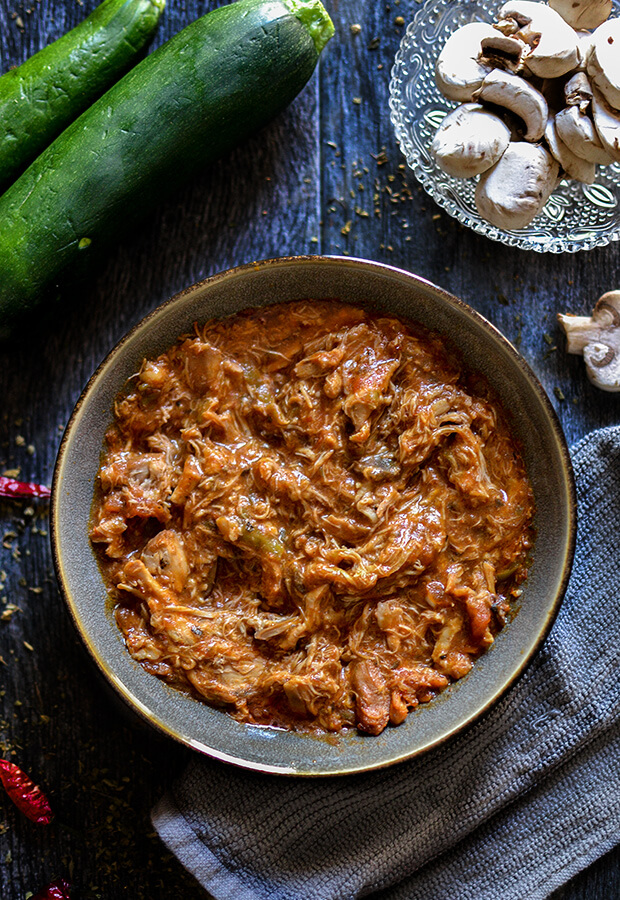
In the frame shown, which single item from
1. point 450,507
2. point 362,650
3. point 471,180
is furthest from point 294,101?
point 362,650

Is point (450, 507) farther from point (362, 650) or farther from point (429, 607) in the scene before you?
point (362, 650)

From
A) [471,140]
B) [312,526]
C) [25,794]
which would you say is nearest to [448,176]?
[471,140]

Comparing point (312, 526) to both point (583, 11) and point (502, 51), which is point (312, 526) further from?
point (583, 11)

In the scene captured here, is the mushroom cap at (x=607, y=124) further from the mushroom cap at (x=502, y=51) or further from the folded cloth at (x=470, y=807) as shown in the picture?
the folded cloth at (x=470, y=807)

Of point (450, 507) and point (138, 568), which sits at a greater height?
point (138, 568)

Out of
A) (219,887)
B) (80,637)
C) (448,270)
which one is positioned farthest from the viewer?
(448,270)

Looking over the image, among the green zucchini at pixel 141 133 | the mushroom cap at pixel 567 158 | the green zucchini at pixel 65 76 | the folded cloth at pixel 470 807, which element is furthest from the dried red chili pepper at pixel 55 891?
the mushroom cap at pixel 567 158
